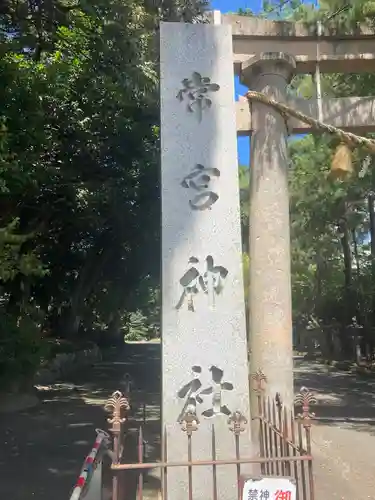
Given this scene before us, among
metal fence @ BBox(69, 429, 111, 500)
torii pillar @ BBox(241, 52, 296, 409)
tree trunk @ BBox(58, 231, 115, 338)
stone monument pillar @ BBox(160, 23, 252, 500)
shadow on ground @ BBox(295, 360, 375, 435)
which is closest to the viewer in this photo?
metal fence @ BBox(69, 429, 111, 500)

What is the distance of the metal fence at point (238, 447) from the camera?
3.30 m

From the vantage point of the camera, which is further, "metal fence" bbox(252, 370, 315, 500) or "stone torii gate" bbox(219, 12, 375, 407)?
"stone torii gate" bbox(219, 12, 375, 407)

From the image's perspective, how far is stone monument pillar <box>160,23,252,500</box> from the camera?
446 cm

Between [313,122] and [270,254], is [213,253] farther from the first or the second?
[313,122]

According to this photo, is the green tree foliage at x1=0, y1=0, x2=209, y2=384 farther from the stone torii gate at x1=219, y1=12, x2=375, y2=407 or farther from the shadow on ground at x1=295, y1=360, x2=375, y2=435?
the shadow on ground at x1=295, y1=360, x2=375, y2=435

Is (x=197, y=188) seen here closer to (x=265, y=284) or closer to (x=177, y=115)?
(x=177, y=115)

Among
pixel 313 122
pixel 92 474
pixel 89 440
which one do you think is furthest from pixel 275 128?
pixel 89 440

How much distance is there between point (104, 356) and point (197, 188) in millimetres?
24405

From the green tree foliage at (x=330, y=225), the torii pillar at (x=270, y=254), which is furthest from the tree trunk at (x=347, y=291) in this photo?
the torii pillar at (x=270, y=254)

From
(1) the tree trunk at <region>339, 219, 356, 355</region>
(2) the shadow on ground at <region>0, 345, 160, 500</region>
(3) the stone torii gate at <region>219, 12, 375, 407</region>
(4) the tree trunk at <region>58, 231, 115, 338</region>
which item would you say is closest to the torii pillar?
(3) the stone torii gate at <region>219, 12, 375, 407</region>

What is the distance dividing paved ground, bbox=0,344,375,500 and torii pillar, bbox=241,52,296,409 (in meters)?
1.33

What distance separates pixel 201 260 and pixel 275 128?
7.38 ft

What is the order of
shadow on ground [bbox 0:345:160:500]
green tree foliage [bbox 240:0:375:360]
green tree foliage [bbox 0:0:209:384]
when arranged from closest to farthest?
shadow on ground [bbox 0:345:160:500] → green tree foliage [bbox 0:0:209:384] → green tree foliage [bbox 240:0:375:360]

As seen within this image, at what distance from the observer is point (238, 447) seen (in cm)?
362
